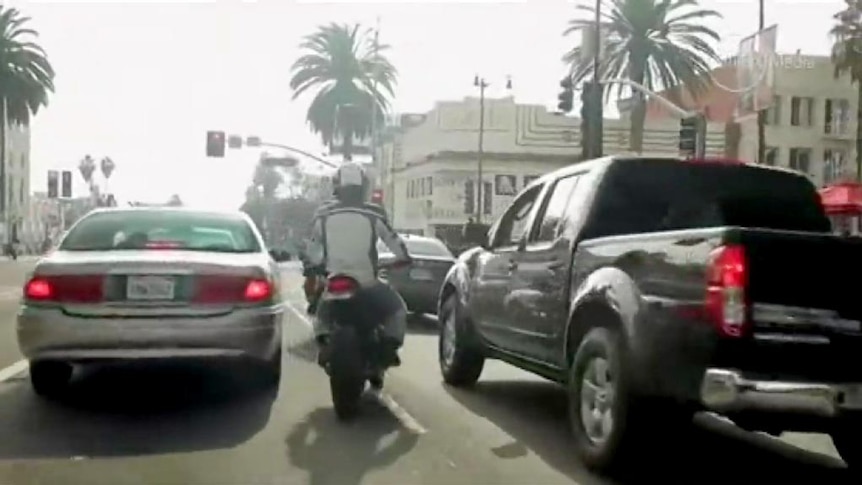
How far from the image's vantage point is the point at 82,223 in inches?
387

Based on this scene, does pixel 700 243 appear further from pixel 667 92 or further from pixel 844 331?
pixel 667 92

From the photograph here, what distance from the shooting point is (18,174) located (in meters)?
115

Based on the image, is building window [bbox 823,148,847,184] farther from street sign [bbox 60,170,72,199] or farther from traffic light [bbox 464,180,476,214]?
street sign [bbox 60,170,72,199]

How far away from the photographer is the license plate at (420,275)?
18.2m

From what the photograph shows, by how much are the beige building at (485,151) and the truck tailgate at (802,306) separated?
188ft

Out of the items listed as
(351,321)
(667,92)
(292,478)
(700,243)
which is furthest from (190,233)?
(667,92)

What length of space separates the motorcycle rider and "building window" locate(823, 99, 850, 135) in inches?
2238

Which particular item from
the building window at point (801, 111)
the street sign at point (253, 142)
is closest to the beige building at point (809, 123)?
the building window at point (801, 111)

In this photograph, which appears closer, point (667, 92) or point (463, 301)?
point (463, 301)

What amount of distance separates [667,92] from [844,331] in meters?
40.8

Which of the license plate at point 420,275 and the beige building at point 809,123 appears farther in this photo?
the beige building at point 809,123

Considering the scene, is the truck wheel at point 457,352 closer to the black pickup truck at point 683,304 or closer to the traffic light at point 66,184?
the black pickup truck at point 683,304

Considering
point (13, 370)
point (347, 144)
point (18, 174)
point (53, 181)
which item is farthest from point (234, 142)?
point (18, 174)

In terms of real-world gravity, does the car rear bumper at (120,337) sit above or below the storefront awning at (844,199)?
below
